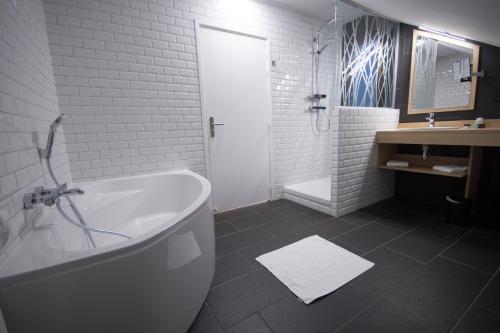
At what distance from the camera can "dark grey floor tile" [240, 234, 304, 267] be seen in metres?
1.80

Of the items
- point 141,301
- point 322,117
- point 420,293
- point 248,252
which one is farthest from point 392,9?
point 141,301

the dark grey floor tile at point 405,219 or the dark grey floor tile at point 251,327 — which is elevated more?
the dark grey floor tile at point 405,219

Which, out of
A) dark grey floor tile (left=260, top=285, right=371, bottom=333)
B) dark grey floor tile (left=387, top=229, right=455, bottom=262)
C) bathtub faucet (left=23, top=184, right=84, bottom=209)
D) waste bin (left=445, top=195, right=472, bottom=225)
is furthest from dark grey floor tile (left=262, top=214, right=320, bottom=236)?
bathtub faucet (left=23, top=184, right=84, bottom=209)

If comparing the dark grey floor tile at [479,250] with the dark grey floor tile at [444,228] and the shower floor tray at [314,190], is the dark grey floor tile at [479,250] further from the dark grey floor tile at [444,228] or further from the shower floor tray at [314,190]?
the shower floor tray at [314,190]

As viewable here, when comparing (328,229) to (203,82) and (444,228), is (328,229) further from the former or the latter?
(203,82)

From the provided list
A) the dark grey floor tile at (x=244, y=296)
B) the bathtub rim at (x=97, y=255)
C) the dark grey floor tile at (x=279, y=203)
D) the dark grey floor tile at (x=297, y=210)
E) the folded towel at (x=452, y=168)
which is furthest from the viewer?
the dark grey floor tile at (x=279, y=203)

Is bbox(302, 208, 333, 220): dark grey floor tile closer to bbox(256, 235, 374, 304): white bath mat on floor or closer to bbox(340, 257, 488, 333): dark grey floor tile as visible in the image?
bbox(256, 235, 374, 304): white bath mat on floor

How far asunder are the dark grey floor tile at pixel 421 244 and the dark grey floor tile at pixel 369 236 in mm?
81

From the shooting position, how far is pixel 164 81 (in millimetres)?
2266

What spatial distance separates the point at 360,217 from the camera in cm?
242

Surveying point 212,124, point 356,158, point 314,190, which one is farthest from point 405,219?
point 212,124

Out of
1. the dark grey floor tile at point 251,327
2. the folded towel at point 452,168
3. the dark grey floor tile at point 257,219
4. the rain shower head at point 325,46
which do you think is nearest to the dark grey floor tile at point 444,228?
the folded towel at point 452,168

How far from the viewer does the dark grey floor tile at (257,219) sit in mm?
2383

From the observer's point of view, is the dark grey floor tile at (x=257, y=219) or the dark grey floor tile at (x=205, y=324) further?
the dark grey floor tile at (x=257, y=219)
